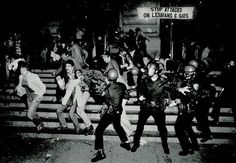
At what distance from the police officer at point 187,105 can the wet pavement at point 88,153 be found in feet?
1.34

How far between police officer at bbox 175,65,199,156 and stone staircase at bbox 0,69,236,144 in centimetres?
96

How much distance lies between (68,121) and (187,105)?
3.95 metres

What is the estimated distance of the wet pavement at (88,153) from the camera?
250 inches

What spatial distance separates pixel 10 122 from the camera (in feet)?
27.2

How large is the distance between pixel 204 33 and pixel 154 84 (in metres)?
9.93

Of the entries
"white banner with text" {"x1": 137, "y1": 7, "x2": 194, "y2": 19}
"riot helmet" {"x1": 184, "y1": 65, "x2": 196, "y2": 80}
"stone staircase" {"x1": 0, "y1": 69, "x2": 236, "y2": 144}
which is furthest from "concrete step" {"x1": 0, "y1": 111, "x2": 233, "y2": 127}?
"white banner with text" {"x1": 137, "y1": 7, "x2": 194, "y2": 19}

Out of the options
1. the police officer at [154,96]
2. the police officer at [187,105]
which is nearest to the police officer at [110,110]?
the police officer at [154,96]

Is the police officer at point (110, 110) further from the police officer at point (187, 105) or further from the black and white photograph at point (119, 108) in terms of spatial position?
the police officer at point (187, 105)

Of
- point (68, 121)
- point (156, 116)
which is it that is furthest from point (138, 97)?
point (68, 121)

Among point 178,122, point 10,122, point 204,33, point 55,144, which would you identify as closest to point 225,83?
point 178,122

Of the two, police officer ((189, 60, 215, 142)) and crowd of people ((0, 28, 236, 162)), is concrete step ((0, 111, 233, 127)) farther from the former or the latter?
police officer ((189, 60, 215, 142))

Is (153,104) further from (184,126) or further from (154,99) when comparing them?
(184,126)

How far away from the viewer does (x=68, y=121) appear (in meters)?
8.23

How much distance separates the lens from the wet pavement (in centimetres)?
635
